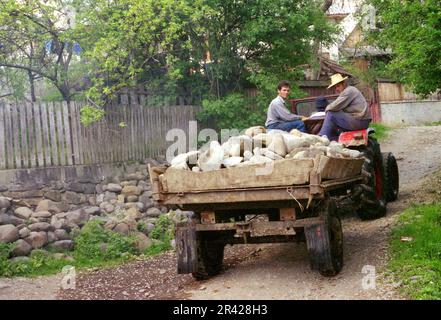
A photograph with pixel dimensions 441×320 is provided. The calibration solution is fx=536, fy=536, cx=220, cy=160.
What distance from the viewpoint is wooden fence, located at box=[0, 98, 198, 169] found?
427 inches

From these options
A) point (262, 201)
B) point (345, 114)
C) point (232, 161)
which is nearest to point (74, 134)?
point (345, 114)

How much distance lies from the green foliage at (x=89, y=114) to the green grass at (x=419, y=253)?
6.55 meters

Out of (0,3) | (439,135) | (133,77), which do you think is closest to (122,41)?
(133,77)

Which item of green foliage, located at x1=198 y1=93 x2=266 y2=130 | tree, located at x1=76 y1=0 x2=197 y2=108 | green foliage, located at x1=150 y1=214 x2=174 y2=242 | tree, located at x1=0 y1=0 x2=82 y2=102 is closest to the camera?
green foliage, located at x1=150 y1=214 x2=174 y2=242

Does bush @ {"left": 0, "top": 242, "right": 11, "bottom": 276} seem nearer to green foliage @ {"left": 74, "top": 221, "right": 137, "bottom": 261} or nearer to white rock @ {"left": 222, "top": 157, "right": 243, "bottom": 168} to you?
green foliage @ {"left": 74, "top": 221, "right": 137, "bottom": 261}

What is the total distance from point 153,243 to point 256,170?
4.48 m

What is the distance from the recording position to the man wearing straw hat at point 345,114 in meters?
8.28

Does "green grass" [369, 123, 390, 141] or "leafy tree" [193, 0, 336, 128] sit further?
"green grass" [369, 123, 390, 141]

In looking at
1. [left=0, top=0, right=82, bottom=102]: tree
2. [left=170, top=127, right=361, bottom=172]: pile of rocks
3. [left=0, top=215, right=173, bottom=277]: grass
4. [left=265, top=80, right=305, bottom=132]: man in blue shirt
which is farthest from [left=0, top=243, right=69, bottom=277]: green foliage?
[left=0, top=0, right=82, bottom=102]: tree

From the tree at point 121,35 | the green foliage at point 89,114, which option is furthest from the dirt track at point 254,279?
the tree at point 121,35

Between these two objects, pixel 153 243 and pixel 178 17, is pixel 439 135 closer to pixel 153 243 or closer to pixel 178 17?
pixel 178 17

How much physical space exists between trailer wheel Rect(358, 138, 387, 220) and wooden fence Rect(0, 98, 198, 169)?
232 inches

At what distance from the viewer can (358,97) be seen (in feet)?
27.5

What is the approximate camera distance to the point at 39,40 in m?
12.5
